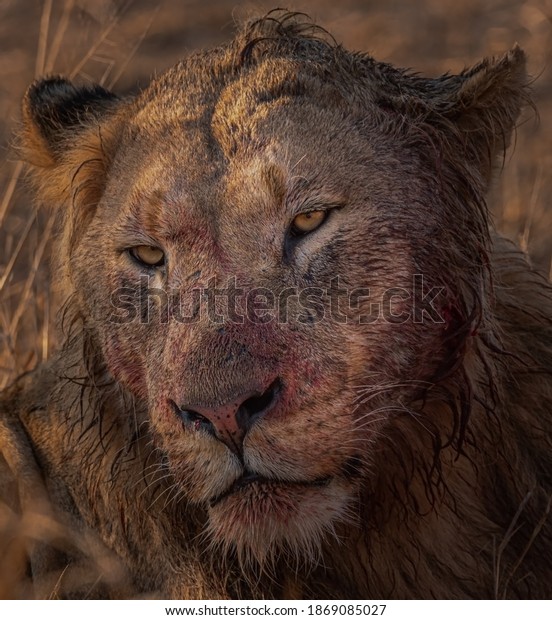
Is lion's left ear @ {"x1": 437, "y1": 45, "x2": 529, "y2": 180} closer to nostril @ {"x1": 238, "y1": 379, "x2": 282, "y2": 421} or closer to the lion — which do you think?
the lion

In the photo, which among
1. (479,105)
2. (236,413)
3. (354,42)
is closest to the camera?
(236,413)

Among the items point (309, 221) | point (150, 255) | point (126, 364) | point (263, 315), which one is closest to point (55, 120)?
point (150, 255)

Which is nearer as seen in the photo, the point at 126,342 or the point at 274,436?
the point at 274,436

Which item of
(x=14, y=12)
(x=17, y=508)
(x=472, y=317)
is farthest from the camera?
(x=14, y=12)

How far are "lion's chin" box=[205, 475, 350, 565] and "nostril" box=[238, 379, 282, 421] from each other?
18 cm

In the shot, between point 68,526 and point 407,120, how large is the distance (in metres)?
1.69

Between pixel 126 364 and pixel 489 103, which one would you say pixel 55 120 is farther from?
pixel 489 103

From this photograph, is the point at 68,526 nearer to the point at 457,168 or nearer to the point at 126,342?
the point at 126,342

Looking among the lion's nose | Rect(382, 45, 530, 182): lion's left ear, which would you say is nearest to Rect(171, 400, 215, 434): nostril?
the lion's nose

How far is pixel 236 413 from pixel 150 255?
2.33 ft

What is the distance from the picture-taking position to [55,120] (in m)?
3.95

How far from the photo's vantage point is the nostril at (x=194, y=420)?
9.83 feet
